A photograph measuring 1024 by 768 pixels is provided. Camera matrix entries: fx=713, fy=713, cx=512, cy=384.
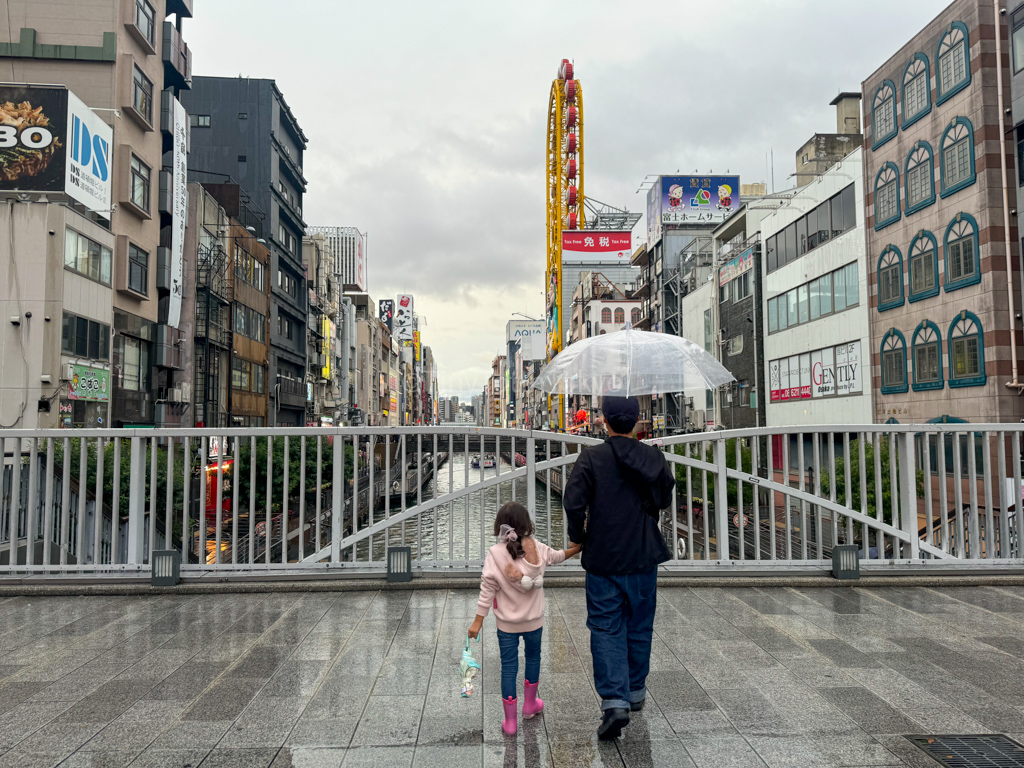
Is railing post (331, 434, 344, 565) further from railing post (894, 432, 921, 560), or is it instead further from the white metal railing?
railing post (894, 432, 921, 560)

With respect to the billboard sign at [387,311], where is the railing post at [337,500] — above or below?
below

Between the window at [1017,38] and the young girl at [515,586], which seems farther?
the window at [1017,38]

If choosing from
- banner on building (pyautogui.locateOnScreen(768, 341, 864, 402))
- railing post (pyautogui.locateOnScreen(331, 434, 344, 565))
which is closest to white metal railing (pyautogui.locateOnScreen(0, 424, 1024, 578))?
railing post (pyautogui.locateOnScreen(331, 434, 344, 565))

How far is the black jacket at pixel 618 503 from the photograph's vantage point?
392cm

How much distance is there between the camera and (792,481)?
7516mm

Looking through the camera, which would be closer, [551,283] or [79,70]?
[79,70]

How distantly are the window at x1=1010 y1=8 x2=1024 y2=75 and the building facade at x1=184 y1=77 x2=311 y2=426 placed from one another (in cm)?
4331

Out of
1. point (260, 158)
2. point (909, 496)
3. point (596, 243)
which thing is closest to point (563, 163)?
point (596, 243)

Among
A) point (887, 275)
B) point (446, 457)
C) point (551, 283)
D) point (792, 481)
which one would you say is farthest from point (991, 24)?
point (551, 283)

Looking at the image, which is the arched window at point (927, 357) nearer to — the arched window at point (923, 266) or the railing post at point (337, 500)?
the arched window at point (923, 266)

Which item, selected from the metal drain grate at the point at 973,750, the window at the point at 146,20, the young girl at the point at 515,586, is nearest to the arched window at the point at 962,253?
the metal drain grate at the point at 973,750

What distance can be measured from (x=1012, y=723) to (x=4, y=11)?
130 ft

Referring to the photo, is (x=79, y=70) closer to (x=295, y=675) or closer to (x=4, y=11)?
(x=4, y=11)

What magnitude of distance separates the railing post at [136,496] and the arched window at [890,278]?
2828 cm
